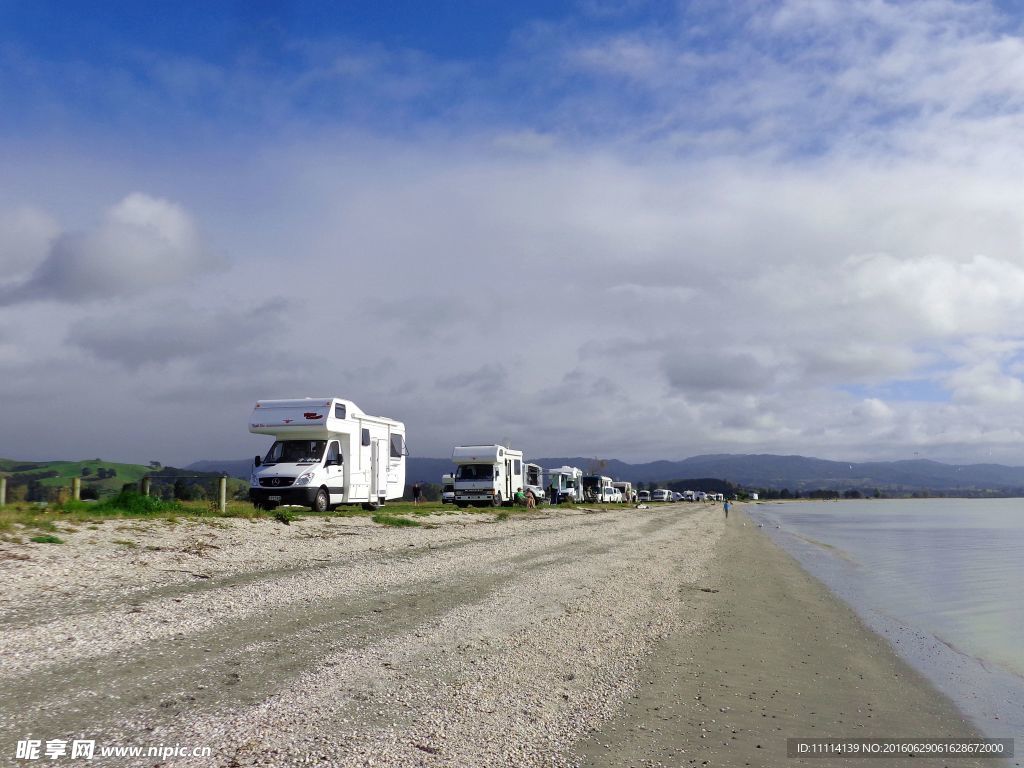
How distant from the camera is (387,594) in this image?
36.1 feet

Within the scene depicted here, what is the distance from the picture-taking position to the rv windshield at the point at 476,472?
42.2m

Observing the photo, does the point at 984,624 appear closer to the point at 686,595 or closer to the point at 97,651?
the point at 686,595

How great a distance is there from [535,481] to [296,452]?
31224 millimetres

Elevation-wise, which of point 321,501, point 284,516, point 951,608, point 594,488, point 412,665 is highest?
point 321,501

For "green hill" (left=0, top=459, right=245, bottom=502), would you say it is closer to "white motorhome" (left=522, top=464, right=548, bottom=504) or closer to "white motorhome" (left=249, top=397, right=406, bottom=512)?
"white motorhome" (left=249, top=397, right=406, bottom=512)

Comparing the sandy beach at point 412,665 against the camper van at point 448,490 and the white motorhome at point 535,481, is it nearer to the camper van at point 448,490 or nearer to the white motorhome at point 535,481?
the camper van at point 448,490

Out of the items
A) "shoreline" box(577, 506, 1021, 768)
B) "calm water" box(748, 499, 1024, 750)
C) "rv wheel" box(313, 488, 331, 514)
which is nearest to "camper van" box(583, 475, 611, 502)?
"calm water" box(748, 499, 1024, 750)

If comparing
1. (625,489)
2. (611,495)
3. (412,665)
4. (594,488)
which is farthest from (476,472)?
(625,489)

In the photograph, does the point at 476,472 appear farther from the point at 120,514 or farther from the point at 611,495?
the point at 611,495

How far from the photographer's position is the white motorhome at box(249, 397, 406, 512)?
2389 cm

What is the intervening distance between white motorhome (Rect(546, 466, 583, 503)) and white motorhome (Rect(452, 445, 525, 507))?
15.3 meters

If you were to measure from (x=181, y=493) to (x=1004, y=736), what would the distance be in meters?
20.7

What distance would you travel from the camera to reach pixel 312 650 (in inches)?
297

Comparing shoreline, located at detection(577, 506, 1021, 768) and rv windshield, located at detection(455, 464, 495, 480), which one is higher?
rv windshield, located at detection(455, 464, 495, 480)
